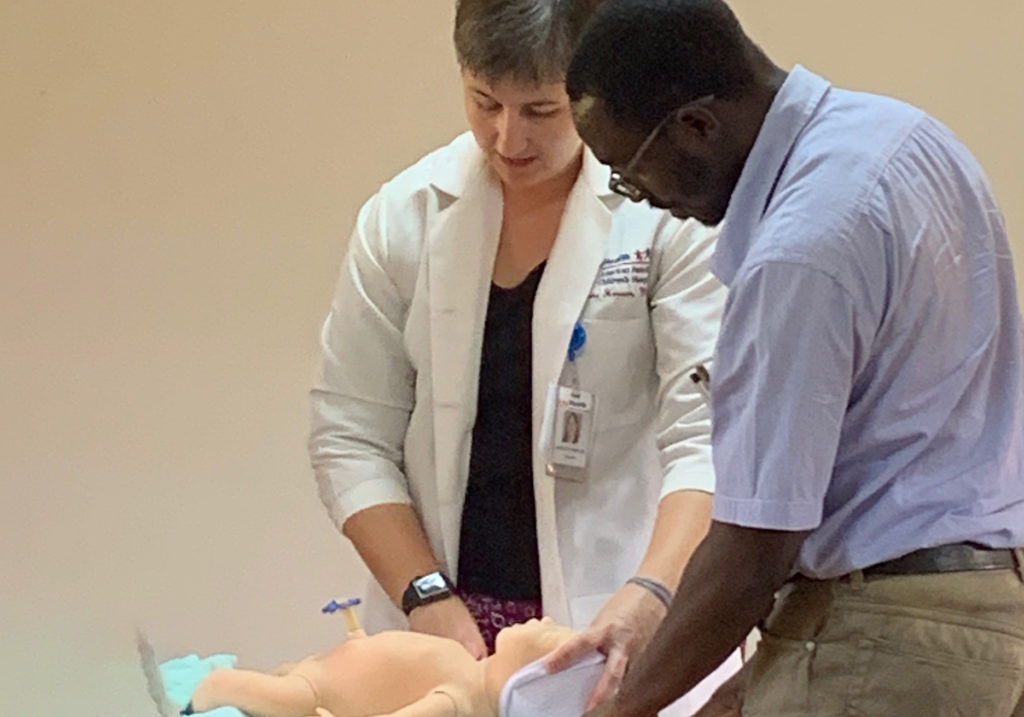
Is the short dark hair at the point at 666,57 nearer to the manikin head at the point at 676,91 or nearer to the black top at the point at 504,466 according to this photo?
the manikin head at the point at 676,91

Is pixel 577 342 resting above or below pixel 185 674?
above

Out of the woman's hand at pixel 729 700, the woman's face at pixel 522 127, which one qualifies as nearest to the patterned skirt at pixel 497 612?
the woman's hand at pixel 729 700

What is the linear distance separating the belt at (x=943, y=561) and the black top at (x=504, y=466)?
657mm

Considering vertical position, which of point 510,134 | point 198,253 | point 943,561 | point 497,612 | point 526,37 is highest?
point 526,37

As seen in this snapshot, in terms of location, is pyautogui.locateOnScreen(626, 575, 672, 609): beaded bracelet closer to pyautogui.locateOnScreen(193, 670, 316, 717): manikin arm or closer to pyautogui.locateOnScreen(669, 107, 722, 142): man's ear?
pyautogui.locateOnScreen(193, 670, 316, 717): manikin arm

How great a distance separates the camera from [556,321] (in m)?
1.60

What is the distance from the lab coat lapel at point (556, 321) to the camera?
5.25 ft

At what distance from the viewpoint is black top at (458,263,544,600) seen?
64.7 inches

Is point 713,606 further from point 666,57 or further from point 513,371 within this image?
point 513,371

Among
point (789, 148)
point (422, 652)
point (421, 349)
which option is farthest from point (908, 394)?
point (421, 349)

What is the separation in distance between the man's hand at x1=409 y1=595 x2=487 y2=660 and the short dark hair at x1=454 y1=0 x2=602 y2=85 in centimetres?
60

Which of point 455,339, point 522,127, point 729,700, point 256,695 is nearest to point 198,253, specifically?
point 455,339

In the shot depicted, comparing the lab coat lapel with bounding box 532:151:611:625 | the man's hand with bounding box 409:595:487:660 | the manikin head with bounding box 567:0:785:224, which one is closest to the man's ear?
the manikin head with bounding box 567:0:785:224

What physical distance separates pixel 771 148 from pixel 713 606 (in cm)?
35
